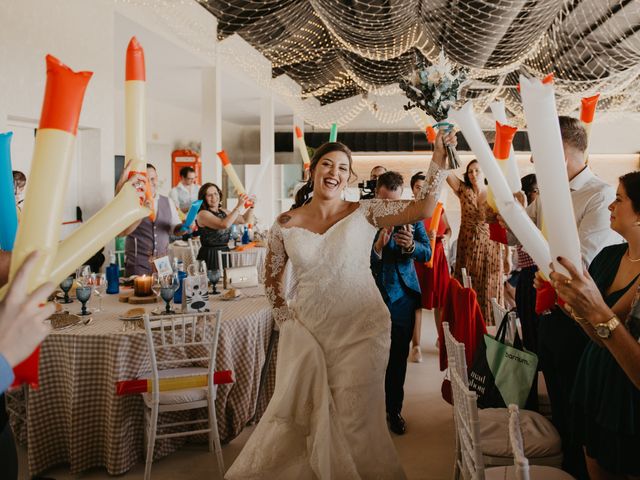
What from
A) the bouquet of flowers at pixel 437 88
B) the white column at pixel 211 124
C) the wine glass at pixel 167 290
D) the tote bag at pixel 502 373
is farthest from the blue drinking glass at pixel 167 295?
the white column at pixel 211 124

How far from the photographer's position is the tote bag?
89.2 inches

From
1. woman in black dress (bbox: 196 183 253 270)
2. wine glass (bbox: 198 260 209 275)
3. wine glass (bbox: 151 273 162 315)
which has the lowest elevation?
wine glass (bbox: 151 273 162 315)

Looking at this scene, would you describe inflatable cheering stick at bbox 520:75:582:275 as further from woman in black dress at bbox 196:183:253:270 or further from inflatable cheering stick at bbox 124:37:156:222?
woman in black dress at bbox 196:183:253:270

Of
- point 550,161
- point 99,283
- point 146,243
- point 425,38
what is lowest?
point 99,283

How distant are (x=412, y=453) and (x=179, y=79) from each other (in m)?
7.15

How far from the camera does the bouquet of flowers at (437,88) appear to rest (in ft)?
6.40

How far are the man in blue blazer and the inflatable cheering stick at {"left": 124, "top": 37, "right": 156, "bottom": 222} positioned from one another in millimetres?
2579

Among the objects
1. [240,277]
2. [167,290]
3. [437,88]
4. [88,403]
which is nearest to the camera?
[437,88]

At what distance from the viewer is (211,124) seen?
8.25 metres

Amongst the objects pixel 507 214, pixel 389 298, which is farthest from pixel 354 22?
pixel 507 214

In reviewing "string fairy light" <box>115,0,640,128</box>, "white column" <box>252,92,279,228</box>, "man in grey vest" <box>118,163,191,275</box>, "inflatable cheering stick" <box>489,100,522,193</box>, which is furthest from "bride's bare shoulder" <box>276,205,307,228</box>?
"white column" <box>252,92,279,228</box>

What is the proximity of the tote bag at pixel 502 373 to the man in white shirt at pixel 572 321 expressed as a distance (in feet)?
0.48

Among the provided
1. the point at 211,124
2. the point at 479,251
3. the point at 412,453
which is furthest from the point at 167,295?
the point at 211,124

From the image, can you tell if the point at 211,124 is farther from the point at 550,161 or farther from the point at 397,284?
the point at 550,161
